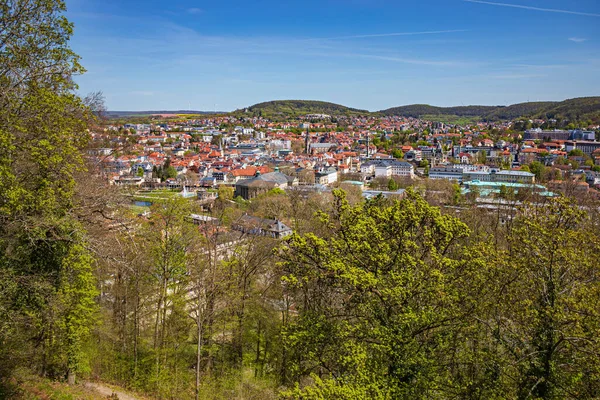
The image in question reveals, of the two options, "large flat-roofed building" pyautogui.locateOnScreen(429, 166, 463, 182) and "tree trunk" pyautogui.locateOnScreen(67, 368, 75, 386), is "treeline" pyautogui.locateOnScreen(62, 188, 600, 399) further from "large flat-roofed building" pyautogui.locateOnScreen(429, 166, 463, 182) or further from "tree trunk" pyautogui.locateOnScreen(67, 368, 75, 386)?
"large flat-roofed building" pyautogui.locateOnScreen(429, 166, 463, 182)

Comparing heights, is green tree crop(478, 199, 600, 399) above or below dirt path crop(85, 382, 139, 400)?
above

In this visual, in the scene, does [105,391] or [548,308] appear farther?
[105,391]

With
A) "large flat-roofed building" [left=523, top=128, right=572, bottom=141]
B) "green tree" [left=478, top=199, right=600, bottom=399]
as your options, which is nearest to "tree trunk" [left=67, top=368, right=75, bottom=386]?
"green tree" [left=478, top=199, right=600, bottom=399]

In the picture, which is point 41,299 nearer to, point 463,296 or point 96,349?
point 96,349

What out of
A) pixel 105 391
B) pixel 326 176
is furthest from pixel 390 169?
pixel 105 391

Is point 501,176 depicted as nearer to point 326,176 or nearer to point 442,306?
point 326,176

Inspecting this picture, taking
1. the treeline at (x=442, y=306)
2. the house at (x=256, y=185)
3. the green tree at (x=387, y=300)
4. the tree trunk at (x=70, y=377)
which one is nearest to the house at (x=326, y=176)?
A: the house at (x=256, y=185)

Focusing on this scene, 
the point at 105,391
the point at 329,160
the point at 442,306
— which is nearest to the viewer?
the point at 442,306

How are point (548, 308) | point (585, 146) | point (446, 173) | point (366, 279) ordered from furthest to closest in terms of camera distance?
point (585, 146) < point (446, 173) < point (366, 279) < point (548, 308)

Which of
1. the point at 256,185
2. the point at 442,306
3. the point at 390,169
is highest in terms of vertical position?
the point at 442,306

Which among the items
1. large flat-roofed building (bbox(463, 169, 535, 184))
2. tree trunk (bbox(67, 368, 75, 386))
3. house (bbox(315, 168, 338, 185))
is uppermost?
tree trunk (bbox(67, 368, 75, 386))

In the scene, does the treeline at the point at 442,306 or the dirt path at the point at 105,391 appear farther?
the dirt path at the point at 105,391

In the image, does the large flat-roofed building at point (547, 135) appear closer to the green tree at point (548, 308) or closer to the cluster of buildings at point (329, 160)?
the cluster of buildings at point (329, 160)
